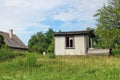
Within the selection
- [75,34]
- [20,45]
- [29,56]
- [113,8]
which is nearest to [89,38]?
[75,34]

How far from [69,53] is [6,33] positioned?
92.1ft

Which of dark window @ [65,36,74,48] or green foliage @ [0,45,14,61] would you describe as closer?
green foliage @ [0,45,14,61]

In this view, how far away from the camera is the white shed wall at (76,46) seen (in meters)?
40.4

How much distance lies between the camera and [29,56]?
23.0 metres

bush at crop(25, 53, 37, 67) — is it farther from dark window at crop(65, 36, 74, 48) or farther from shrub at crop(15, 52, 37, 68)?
dark window at crop(65, 36, 74, 48)

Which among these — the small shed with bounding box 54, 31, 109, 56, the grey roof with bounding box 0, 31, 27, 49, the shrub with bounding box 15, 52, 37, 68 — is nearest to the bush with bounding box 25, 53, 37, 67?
the shrub with bounding box 15, 52, 37, 68

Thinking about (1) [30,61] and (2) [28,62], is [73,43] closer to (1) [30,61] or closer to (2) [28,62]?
(1) [30,61]

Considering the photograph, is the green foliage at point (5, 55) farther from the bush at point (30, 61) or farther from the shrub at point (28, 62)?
the bush at point (30, 61)

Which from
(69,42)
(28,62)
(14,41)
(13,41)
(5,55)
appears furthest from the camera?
(14,41)

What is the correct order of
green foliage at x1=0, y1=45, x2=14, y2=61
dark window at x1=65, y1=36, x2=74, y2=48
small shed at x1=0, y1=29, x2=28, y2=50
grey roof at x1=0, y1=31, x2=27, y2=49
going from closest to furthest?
green foliage at x1=0, y1=45, x2=14, y2=61 → dark window at x1=65, y1=36, x2=74, y2=48 → grey roof at x1=0, y1=31, x2=27, y2=49 → small shed at x1=0, y1=29, x2=28, y2=50

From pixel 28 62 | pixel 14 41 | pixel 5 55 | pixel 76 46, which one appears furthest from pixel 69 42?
pixel 14 41

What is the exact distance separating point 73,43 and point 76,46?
0.48m

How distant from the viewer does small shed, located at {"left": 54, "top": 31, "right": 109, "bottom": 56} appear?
4041 centimetres

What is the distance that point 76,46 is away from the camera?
133ft
